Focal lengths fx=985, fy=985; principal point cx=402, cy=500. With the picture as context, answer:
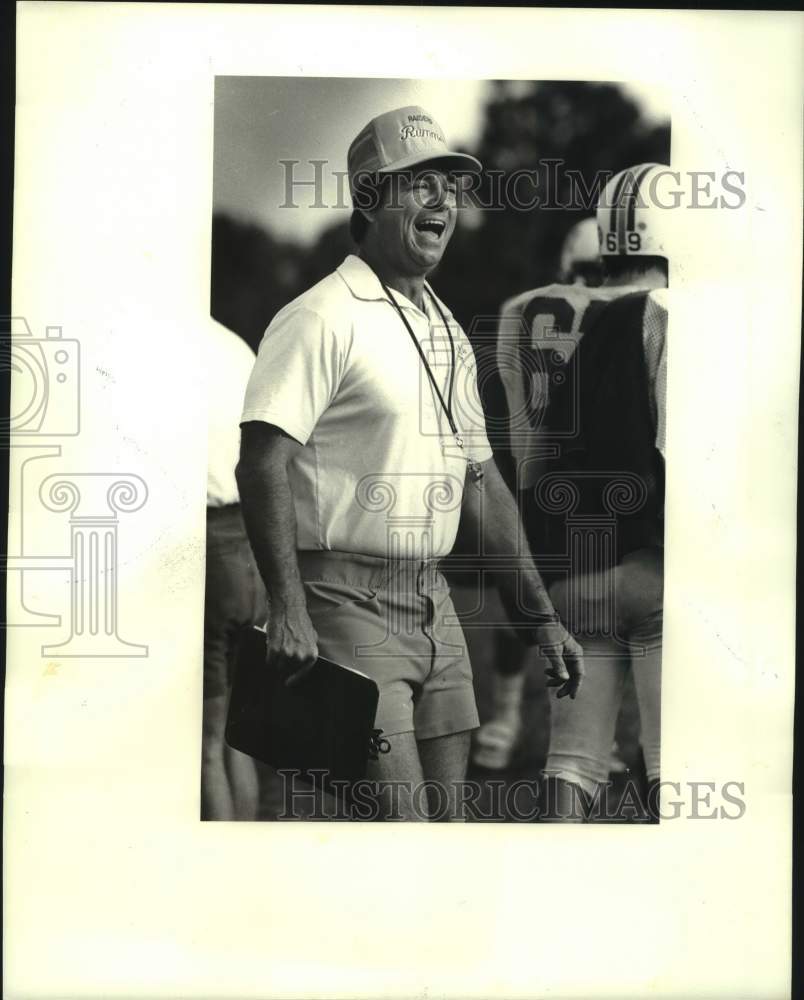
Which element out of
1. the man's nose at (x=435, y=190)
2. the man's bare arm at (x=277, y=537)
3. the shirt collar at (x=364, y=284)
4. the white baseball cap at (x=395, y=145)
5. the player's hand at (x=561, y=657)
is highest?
the white baseball cap at (x=395, y=145)

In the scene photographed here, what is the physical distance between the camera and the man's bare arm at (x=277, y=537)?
1994mm

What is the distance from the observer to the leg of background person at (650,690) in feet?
6.73

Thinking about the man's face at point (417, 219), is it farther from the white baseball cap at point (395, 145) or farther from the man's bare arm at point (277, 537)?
the man's bare arm at point (277, 537)

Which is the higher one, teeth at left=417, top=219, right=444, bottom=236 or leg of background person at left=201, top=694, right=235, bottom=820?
teeth at left=417, top=219, right=444, bottom=236

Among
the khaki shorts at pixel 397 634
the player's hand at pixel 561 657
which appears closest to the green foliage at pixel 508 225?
the khaki shorts at pixel 397 634

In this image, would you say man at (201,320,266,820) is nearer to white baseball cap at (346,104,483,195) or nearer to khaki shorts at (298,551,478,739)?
khaki shorts at (298,551,478,739)

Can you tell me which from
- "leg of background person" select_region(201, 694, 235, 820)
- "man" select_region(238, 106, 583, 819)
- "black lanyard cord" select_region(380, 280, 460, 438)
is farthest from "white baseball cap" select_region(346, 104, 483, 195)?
"leg of background person" select_region(201, 694, 235, 820)

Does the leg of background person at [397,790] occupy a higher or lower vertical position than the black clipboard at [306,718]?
lower

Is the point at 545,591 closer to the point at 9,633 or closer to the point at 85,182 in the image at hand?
the point at 9,633

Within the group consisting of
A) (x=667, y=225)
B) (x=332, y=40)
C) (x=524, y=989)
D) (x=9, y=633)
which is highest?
(x=332, y=40)

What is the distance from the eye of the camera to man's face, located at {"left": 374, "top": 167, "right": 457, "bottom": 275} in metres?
2.04

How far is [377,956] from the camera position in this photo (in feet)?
6.64

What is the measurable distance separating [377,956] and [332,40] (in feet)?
6.20

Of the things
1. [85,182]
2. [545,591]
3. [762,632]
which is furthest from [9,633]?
[762,632]
